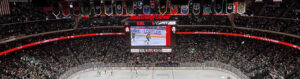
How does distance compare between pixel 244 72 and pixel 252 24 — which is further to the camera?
pixel 252 24

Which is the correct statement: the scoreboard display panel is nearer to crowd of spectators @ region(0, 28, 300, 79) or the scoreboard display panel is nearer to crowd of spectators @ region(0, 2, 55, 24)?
crowd of spectators @ region(0, 28, 300, 79)

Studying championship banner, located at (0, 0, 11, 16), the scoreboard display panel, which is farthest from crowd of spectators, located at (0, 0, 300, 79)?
championship banner, located at (0, 0, 11, 16)

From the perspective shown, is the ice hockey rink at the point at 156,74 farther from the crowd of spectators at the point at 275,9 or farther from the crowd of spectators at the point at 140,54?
the crowd of spectators at the point at 275,9

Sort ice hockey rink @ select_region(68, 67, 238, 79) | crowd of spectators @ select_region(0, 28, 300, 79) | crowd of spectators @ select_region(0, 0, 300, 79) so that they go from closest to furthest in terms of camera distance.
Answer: crowd of spectators @ select_region(0, 28, 300, 79) < crowd of spectators @ select_region(0, 0, 300, 79) < ice hockey rink @ select_region(68, 67, 238, 79)

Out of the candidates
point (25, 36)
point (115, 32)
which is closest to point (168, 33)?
point (115, 32)

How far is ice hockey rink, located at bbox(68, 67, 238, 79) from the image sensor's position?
27016 mm

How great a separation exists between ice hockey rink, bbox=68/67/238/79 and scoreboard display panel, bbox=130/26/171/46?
4124mm

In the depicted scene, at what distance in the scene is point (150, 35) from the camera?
87.1ft

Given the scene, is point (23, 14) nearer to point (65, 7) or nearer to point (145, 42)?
point (65, 7)

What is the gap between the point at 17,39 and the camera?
26047 millimetres

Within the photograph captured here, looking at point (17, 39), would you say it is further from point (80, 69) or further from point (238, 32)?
point (238, 32)

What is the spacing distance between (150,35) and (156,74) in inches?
207

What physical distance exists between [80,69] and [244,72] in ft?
68.7

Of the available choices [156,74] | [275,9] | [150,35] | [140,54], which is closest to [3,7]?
[150,35]
